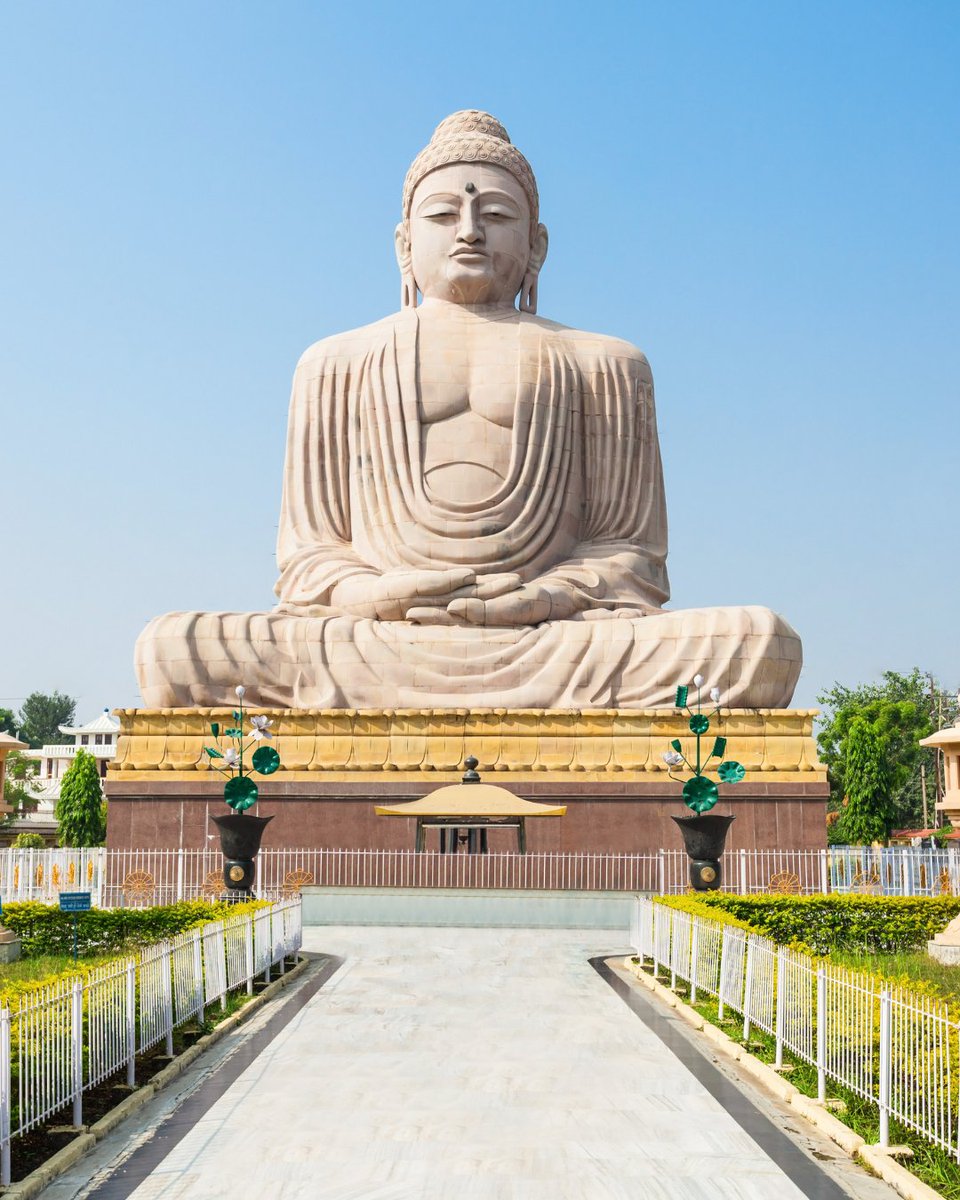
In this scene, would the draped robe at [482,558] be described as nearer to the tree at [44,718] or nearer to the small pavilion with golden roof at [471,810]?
the small pavilion with golden roof at [471,810]

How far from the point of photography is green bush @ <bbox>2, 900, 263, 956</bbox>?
423 inches

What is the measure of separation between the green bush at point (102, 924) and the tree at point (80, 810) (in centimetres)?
2589

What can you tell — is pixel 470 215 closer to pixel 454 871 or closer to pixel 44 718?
pixel 454 871

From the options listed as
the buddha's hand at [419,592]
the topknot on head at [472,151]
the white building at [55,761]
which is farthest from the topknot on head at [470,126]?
the white building at [55,761]

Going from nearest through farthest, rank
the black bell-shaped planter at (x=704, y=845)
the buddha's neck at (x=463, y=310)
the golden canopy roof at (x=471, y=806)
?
the black bell-shaped planter at (x=704, y=845), the golden canopy roof at (x=471, y=806), the buddha's neck at (x=463, y=310)

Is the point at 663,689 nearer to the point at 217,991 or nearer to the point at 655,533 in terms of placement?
the point at 655,533

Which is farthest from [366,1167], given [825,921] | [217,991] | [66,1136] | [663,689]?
[663,689]

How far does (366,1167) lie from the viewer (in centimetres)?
511

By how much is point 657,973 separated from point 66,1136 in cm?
603

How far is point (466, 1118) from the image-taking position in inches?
231

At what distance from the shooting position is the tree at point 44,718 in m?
77.2

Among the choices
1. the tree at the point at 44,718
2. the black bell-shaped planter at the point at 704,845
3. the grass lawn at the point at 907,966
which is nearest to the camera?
the grass lawn at the point at 907,966

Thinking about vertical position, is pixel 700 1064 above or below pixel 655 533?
below

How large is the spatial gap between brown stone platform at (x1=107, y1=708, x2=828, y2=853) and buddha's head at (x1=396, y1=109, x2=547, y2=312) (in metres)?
7.01
